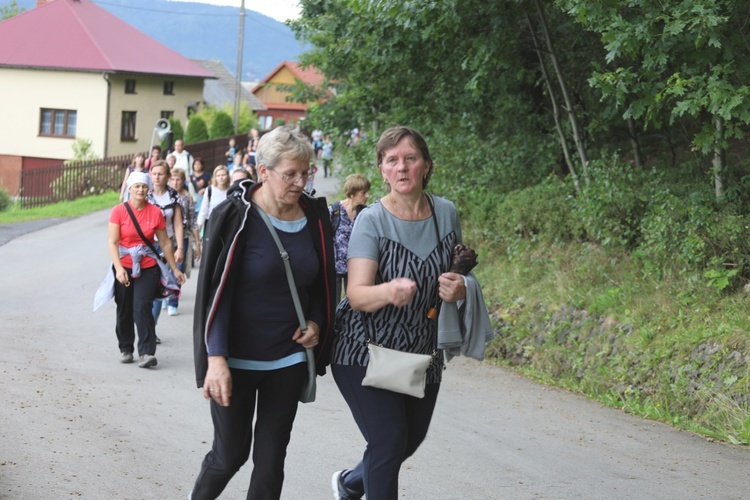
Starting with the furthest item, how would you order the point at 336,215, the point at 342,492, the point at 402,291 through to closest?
1. the point at 336,215
2. the point at 342,492
3. the point at 402,291

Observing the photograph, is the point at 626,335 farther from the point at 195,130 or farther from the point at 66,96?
the point at 66,96

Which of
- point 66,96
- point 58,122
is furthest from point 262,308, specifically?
point 58,122

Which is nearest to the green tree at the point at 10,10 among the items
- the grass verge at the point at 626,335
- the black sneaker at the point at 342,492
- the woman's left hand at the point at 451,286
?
the grass verge at the point at 626,335

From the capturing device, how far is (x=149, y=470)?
21.1 ft

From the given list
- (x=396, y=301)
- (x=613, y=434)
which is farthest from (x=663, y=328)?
(x=396, y=301)

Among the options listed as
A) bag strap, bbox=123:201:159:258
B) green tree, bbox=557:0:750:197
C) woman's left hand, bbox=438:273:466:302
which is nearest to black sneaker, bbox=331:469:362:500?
woman's left hand, bbox=438:273:466:302

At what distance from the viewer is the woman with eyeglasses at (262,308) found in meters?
4.44

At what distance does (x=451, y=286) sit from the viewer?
4.57 metres

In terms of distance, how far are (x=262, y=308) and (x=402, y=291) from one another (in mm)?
617

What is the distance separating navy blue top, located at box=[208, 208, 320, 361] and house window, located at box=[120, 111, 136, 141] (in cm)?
5098

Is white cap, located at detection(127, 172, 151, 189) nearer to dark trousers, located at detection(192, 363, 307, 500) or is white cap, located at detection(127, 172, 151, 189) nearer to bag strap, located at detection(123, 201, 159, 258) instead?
bag strap, located at detection(123, 201, 159, 258)

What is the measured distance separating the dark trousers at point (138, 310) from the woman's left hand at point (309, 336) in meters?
5.51

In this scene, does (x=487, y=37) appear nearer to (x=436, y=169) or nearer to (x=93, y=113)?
(x=436, y=169)

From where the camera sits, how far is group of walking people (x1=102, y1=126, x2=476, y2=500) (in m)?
4.46
